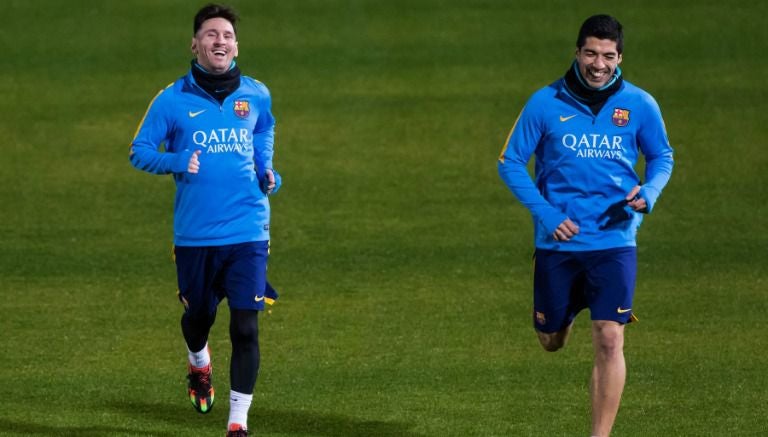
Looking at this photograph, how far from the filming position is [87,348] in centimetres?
1107

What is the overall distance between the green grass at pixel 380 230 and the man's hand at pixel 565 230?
4.41 ft

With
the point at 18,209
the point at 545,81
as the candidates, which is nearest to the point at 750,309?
the point at 18,209

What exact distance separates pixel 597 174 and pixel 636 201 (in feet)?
0.96

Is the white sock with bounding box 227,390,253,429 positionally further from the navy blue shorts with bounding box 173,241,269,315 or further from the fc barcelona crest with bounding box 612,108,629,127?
the fc barcelona crest with bounding box 612,108,629,127

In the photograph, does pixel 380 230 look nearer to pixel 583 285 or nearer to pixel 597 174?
pixel 583 285

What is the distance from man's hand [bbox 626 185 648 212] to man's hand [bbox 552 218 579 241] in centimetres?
31

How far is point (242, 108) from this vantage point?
8.88 meters

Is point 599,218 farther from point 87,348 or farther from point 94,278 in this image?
point 94,278

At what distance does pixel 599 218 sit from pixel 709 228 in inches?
266

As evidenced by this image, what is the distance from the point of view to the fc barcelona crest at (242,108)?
29.1 ft

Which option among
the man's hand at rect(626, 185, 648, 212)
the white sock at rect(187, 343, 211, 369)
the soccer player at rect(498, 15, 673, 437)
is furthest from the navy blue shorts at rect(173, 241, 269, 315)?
the man's hand at rect(626, 185, 648, 212)

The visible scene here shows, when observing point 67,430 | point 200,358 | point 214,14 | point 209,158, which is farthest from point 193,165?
point 67,430

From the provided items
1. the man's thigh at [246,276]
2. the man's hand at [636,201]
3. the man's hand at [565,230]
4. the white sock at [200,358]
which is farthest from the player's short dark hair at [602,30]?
the white sock at [200,358]

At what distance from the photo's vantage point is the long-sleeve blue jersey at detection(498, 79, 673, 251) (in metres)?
8.42
